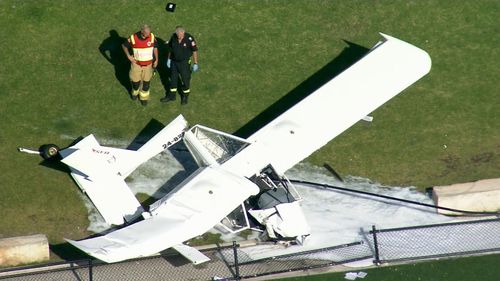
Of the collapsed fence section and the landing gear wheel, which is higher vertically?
the landing gear wheel

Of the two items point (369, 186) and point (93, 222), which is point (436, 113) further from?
point (93, 222)

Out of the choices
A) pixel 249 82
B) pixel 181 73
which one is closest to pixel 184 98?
pixel 181 73

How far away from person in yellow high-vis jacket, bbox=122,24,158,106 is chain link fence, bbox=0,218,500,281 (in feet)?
13.2

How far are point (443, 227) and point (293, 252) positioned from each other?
2946 mm

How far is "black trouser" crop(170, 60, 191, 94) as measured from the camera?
1038 inches

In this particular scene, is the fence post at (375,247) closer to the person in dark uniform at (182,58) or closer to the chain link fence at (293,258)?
the chain link fence at (293,258)

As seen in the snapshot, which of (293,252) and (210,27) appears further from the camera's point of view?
(210,27)

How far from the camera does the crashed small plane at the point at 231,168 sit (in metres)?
23.2

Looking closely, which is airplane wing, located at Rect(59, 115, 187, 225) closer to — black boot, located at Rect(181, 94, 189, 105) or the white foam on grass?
black boot, located at Rect(181, 94, 189, 105)

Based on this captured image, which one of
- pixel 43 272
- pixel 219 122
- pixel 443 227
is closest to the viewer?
pixel 43 272

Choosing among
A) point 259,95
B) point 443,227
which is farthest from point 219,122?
point 443,227

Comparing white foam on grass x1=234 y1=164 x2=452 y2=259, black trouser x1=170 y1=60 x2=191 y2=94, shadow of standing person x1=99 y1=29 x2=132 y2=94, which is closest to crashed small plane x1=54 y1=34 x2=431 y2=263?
white foam on grass x1=234 y1=164 x2=452 y2=259

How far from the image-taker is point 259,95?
2742 cm

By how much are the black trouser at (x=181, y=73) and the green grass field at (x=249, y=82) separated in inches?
21.5
